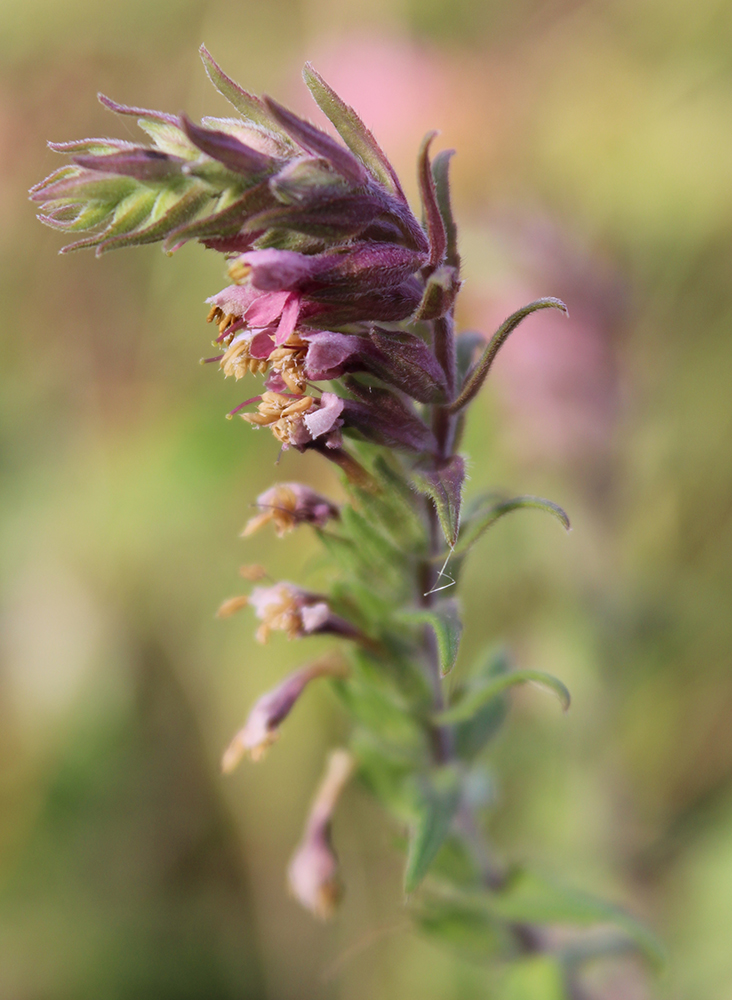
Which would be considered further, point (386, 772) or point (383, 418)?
point (386, 772)

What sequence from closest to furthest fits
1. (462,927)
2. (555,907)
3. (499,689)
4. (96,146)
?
1. (96,146)
2. (499,689)
3. (555,907)
4. (462,927)

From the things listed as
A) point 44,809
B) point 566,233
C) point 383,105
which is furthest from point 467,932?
point 383,105

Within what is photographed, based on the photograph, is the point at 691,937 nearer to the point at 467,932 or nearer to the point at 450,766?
the point at 467,932

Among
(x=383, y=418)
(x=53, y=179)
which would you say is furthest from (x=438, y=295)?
(x=53, y=179)

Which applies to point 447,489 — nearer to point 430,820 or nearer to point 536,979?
point 430,820

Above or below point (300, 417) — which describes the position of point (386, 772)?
below

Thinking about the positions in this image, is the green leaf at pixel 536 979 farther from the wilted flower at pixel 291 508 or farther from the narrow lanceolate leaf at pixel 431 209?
the narrow lanceolate leaf at pixel 431 209
